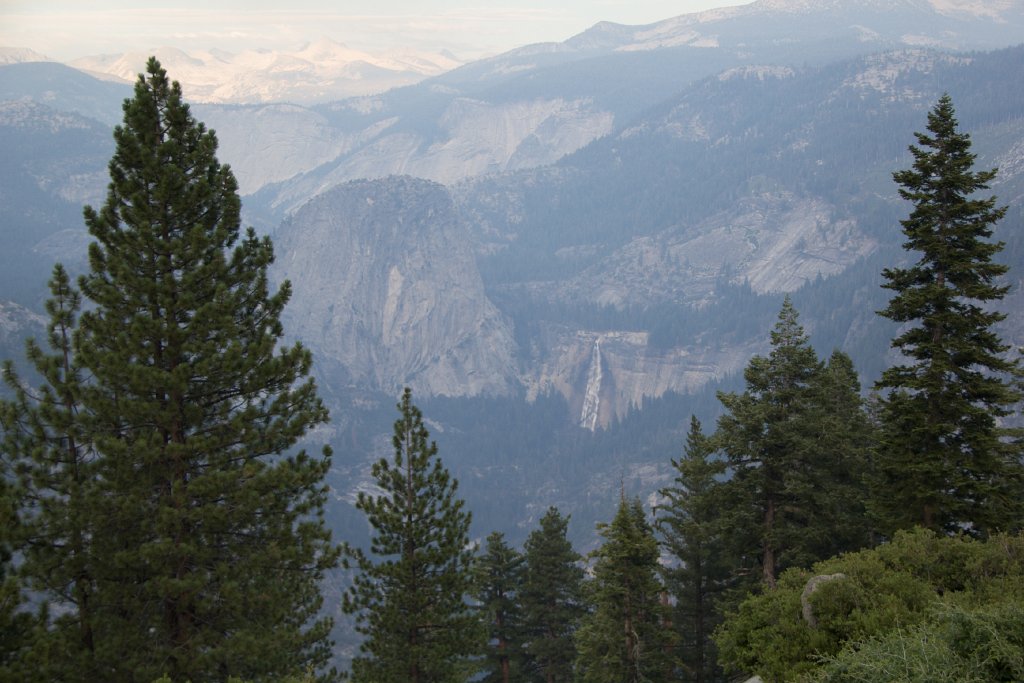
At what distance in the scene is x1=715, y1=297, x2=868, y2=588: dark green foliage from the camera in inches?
1083

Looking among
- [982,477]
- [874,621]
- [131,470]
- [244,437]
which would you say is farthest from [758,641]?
[131,470]

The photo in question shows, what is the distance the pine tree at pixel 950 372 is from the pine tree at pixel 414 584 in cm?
1387

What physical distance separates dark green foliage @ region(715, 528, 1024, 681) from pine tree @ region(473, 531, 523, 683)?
2047cm

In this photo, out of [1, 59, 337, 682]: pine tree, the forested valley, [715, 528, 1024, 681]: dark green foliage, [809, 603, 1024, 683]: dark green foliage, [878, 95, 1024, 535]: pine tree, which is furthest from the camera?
[878, 95, 1024, 535]: pine tree

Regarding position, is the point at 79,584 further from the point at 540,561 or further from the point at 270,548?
the point at 540,561

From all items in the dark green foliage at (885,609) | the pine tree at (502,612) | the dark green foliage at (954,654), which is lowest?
the dark green foliage at (954,654)

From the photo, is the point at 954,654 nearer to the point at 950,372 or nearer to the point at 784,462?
the point at 950,372

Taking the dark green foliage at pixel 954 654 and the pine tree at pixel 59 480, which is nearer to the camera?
the dark green foliage at pixel 954 654

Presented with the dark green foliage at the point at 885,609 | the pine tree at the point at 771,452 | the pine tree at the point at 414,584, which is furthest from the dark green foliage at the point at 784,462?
the pine tree at the point at 414,584

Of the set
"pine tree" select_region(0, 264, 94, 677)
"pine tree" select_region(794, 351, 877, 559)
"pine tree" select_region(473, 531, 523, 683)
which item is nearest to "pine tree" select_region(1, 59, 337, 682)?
"pine tree" select_region(0, 264, 94, 677)

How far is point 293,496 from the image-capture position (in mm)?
20859

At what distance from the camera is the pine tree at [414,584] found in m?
26.4

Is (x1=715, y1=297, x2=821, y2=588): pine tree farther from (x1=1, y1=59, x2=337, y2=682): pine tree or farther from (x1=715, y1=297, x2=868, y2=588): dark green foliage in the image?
(x1=1, y1=59, x2=337, y2=682): pine tree

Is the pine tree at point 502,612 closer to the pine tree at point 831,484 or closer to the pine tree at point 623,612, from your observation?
the pine tree at point 623,612
